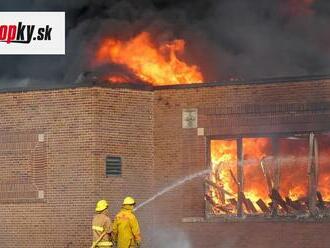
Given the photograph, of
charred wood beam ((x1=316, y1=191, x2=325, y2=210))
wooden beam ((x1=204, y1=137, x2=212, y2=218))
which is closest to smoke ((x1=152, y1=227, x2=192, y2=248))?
wooden beam ((x1=204, y1=137, x2=212, y2=218))

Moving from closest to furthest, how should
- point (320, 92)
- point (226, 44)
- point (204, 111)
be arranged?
point (320, 92), point (204, 111), point (226, 44)

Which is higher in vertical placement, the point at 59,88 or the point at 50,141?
the point at 59,88

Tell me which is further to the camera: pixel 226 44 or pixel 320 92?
pixel 226 44

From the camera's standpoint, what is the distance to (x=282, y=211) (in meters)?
17.3

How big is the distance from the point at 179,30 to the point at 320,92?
1345 cm

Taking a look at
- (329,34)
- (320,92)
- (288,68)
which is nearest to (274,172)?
(320,92)

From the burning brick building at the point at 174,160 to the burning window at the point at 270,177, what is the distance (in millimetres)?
23

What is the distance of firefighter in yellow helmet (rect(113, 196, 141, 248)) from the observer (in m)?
12.3

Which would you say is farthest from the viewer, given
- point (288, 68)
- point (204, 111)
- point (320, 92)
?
point (288, 68)

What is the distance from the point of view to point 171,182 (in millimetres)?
18203

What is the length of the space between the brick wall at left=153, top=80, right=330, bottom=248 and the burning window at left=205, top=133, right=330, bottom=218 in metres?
0.28

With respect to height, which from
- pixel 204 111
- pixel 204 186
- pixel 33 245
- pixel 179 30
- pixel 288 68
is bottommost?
pixel 33 245

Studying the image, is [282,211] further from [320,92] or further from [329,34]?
[329,34]

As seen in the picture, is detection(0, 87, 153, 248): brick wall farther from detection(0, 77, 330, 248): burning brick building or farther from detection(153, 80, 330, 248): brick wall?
detection(153, 80, 330, 248): brick wall
